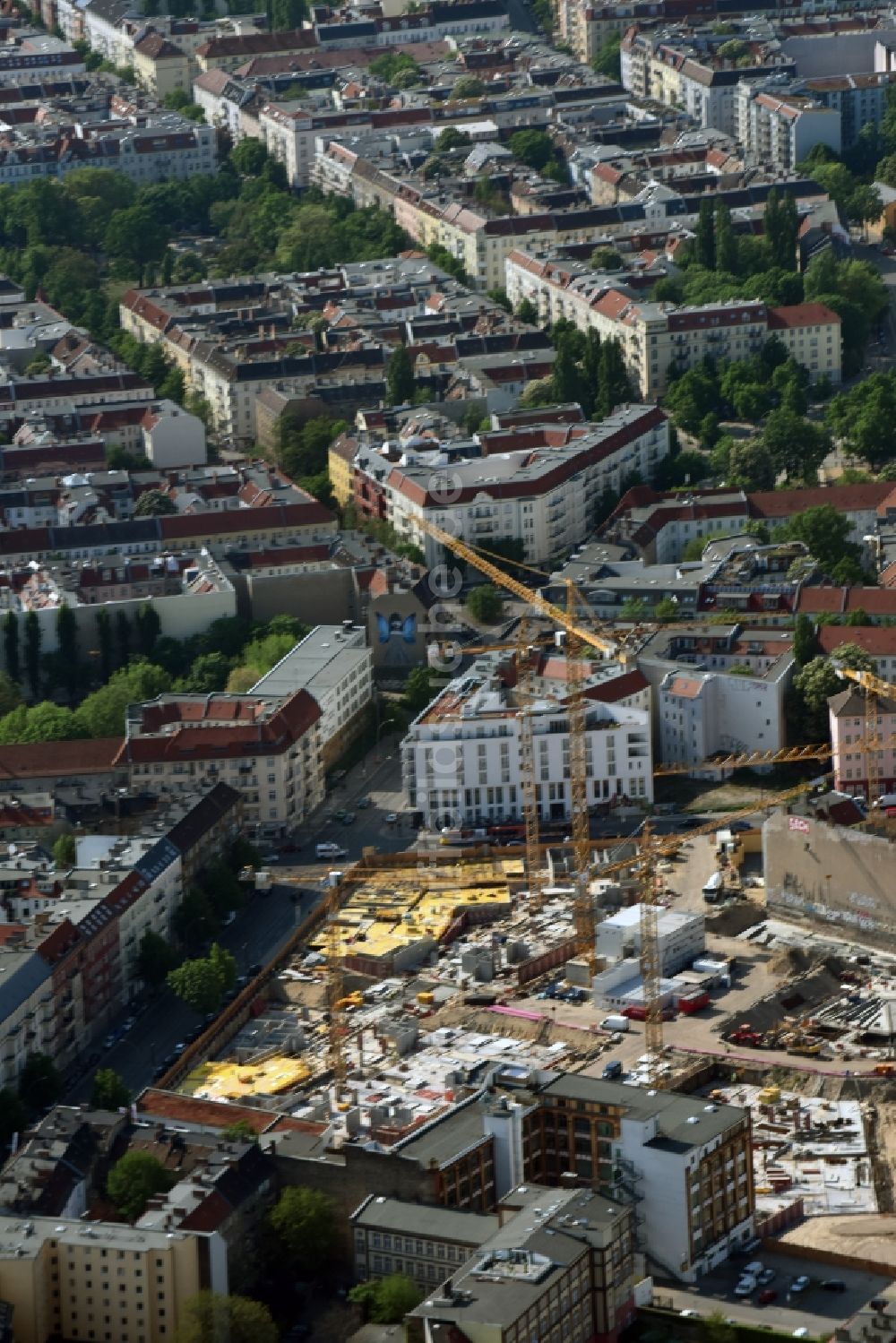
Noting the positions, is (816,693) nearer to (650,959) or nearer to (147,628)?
(650,959)

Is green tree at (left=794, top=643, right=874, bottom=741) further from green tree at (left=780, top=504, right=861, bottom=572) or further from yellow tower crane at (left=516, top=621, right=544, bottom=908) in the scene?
green tree at (left=780, top=504, right=861, bottom=572)

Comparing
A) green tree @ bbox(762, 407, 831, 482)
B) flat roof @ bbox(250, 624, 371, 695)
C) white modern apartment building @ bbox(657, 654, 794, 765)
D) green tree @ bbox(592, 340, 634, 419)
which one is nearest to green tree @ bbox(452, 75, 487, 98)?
green tree @ bbox(592, 340, 634, 419)

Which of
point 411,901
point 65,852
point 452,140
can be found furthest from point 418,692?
point 452,140

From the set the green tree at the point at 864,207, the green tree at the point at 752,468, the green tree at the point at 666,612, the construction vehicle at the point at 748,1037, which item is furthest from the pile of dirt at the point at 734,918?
the green tree at the point at 864,207

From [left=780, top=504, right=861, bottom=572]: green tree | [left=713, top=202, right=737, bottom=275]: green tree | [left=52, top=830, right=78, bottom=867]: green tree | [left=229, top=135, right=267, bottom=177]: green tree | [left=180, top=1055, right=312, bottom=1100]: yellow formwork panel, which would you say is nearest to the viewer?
[left=180, top=1055, right=312, bottom=1100]: yellow formwork panel

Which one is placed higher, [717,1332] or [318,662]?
[318,662]

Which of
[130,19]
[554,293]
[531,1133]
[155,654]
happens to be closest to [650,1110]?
[531,1133]

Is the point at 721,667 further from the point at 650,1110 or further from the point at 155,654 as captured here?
the point at 650,1110
